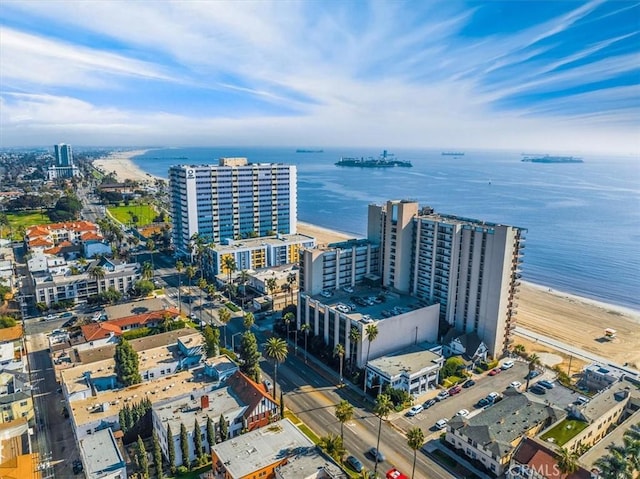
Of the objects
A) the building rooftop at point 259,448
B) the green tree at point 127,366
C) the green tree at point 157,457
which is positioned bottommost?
the green tree at point 157,457

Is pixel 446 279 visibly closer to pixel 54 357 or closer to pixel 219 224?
pixel 54 357

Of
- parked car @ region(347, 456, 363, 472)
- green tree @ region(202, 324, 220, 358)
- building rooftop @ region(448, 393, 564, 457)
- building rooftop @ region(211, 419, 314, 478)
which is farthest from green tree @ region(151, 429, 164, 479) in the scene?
building rooftop @ region(448, 393, 564, 457)

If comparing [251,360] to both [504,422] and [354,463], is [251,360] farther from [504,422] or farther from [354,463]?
[504,422]

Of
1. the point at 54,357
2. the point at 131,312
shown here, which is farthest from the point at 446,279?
the point at 54,357

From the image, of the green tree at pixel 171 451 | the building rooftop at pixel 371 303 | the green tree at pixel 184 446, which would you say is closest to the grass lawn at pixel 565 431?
the building rooftop at pixel 371 303

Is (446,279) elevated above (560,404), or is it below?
above

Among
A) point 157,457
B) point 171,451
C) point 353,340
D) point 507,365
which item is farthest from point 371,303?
point 157,457

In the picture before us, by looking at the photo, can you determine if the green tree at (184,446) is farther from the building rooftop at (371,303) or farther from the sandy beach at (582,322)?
the sandy beach at (582,322)
